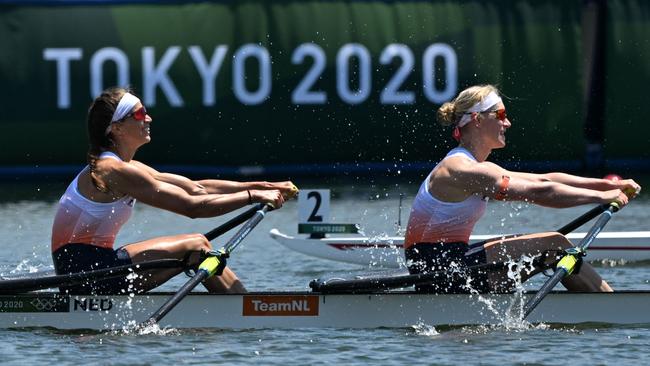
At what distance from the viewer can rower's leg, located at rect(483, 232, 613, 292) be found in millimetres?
9664

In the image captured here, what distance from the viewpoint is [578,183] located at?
398 inches

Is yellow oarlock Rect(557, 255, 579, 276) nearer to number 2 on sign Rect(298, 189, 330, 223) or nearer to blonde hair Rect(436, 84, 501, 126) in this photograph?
blonde hair Rect(436, 84, 501, 126)

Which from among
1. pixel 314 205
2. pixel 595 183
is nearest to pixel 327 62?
pixel 314 205

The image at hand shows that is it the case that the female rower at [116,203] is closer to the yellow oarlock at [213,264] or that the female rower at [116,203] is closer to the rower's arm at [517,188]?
the yellow oarlock at [213,264]

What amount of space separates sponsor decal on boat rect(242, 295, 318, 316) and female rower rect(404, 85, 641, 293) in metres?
0.66

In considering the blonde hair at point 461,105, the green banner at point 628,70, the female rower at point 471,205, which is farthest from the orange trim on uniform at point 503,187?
the green banner at point 628,70

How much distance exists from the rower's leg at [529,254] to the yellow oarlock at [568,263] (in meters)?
0.16

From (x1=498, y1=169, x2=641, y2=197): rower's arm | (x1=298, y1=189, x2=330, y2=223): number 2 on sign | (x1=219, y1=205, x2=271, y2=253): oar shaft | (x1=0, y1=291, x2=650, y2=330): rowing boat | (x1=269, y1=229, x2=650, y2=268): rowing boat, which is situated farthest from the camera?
(x1=269, y1=229, x2=650, y2=268): rowing boat

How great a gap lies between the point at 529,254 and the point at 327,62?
10.3 metres

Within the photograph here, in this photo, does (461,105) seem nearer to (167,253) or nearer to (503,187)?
(503,187)

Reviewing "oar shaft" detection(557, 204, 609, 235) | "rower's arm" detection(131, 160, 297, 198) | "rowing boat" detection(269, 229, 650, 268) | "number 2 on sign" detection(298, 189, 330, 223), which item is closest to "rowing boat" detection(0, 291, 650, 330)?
"oar shaft" detection(557, 204, 609, 235)

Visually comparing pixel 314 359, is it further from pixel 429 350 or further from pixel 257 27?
pixel 257 27

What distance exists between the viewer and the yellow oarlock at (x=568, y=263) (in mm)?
9484

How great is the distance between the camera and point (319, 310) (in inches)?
380
